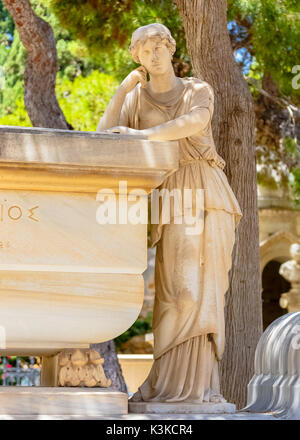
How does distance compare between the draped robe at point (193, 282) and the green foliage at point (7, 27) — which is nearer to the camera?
the draped robe at point (193, 282)

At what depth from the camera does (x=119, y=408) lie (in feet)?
12.8

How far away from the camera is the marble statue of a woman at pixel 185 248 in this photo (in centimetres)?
436

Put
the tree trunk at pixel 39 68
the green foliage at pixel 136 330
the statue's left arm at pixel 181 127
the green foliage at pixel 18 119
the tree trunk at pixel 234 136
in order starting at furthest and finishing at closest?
the green foliage at pixel 136 330, the green foliage at pixel 18 119, the tree trunk at pixel 39 68, the tree trunk at pixel 234 136, the statue's left arm at pixel 181 127

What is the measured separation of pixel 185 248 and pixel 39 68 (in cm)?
619

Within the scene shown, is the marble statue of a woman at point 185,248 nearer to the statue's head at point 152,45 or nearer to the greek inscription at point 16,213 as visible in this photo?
the statue's head at point 152,45

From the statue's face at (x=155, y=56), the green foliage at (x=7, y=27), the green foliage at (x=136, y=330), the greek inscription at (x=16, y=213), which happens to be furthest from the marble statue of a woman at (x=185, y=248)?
the green foliage at (x=7, y=27)

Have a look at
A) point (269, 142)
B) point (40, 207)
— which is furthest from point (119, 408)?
point (269, 142)

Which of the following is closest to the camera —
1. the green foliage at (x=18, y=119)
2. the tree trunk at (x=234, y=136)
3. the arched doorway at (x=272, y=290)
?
the tree trunk at (x=234, y=136)

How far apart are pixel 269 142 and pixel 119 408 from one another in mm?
9667

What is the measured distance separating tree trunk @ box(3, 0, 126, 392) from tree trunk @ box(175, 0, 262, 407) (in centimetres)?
266

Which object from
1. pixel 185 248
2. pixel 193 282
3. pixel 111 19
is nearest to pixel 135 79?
pixel 185 248

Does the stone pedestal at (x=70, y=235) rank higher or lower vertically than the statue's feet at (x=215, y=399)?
higher

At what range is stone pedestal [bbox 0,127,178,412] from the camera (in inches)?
152

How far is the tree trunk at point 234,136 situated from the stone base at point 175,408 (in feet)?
10.1
